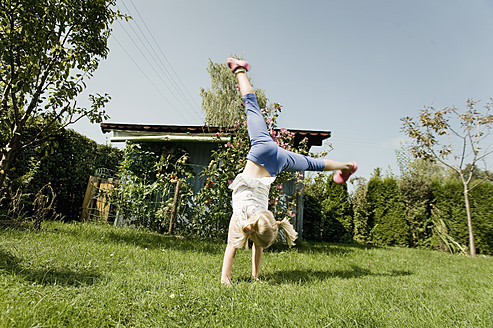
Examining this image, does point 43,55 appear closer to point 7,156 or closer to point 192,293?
point 7,156

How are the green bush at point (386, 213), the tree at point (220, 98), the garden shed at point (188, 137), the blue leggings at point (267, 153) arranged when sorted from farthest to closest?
1. the tree at point (220, 98)
2. the green bush at point (386, 213)
3. the garden shed at point (188, 137)
4. the blue leggings at point (267, 153)

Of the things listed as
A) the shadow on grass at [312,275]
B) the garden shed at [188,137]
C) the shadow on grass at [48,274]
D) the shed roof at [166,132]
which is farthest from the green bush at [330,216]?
the shadow on grass at [48,274]

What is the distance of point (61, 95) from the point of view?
442cm

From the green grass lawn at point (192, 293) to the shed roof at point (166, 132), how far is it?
12.8 ft

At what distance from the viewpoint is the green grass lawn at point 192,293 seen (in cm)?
180

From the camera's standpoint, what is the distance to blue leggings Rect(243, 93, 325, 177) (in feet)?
9.18

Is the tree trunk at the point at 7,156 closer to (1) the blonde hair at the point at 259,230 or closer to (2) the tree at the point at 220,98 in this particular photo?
(1) the blonde hair at the point at 259,230

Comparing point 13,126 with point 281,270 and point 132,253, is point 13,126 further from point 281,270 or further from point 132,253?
point 281,270

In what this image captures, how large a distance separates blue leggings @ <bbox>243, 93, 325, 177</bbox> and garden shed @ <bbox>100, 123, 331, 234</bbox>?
4.03m

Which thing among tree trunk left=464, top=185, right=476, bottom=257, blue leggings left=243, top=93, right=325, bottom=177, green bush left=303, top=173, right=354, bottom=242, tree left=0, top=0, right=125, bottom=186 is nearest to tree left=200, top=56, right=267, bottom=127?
green bush left=303, top=173, right=354, bottom=242

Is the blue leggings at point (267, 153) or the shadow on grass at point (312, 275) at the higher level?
the blue leggings at point (267, 153)

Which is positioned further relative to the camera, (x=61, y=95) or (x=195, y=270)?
(x=61, y=95)

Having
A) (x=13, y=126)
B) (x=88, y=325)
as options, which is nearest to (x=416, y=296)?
(x=88, y=325)

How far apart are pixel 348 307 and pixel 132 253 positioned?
2.59 meters
